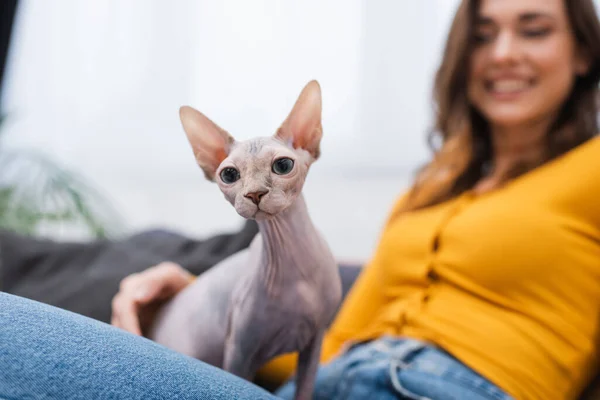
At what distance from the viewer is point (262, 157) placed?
341 millimetres

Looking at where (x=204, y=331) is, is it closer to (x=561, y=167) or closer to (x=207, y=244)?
(x=207, y=244)

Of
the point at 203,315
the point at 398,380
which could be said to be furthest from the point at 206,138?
the point at 398,380

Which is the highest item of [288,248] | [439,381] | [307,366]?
[288,248]

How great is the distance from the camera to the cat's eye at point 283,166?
1.12 ft

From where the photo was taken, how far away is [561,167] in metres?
0.83

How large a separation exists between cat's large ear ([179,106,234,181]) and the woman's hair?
2.31ft

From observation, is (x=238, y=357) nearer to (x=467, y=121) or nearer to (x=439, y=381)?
(x=439, y=381)

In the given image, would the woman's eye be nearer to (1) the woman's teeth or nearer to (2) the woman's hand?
(1) the woman's teeth

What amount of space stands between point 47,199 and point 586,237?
0.85 meters

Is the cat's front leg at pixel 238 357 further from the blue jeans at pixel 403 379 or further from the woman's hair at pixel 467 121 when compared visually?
the woman's hair at pixel 467 121

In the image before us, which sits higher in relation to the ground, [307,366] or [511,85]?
[511,85]

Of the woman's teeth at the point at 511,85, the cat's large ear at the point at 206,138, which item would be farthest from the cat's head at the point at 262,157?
the woman's teeth at the point at 511,85

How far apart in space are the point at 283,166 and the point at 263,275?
0.32ft

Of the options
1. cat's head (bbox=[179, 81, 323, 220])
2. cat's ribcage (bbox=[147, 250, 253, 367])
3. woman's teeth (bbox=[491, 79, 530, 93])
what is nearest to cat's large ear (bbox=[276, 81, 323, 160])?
cat's head (bbox=[179, 81, 323, 220])
